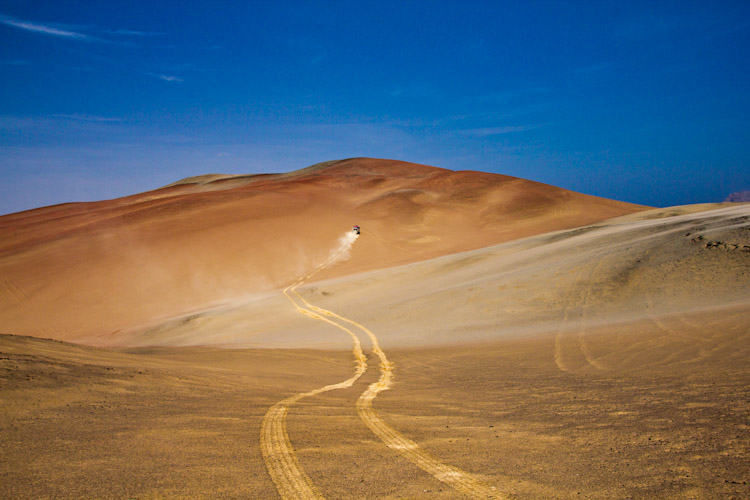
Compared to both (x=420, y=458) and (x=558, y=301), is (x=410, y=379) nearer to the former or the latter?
(x=420, y=458)

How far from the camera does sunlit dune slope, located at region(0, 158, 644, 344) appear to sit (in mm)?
25516

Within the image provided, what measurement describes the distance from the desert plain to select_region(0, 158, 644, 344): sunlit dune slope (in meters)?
0.46

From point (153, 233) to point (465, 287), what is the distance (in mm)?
34670

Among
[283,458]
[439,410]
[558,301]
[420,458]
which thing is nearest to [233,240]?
[558,301]

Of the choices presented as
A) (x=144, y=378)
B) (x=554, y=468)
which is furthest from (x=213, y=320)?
(x=554, y=468)

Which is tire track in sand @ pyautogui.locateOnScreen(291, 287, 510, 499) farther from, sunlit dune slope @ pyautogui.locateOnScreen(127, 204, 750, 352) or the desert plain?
sunlit dune slope @ pyautogui.locateOnScreen(127, 204, 750, 352)

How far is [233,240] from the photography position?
3797cm

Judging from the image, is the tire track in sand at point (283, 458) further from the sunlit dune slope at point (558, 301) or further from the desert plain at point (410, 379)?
the sunlit dune slope at point (558, 301)

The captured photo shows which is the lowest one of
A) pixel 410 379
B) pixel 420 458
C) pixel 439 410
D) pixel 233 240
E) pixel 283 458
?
pixel 410 379

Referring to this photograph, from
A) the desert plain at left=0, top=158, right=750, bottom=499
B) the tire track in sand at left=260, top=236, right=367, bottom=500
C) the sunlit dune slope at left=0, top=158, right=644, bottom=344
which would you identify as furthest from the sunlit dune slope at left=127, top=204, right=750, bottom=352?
the sunlit dune slope at left=0, top=158, right=644, bottom=344

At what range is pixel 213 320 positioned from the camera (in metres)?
19.5

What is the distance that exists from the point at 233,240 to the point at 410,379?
106ft

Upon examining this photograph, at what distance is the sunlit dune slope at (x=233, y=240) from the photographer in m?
25.5

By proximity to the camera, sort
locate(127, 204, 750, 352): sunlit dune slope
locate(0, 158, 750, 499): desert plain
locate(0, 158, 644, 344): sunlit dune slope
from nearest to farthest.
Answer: locate(0, 158, 750, 499): desert plain < locate(127, 204, 750, 352): sunlit dune slope < locate(0, 158, 644, 344): sunlit dune slope
